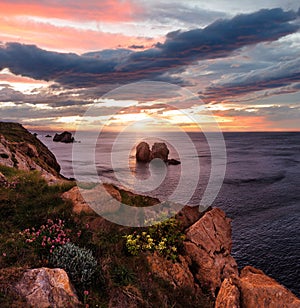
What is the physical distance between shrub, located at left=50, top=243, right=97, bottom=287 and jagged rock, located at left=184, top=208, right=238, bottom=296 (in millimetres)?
5604

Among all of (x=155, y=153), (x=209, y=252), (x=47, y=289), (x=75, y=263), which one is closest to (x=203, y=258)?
(x=209, y=252)

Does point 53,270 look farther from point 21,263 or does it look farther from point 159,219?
point 159,219

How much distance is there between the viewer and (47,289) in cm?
823

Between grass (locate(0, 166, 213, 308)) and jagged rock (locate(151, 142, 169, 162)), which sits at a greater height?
grass (locate(0, 166, 213, 308))

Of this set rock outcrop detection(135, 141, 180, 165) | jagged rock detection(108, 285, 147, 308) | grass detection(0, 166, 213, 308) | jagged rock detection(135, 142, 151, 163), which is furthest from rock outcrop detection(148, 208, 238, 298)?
jagged rock detection(135, 142, 151, 163)

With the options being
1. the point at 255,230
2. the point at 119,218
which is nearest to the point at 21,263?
the point at 119,218

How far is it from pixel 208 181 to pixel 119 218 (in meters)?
45.4

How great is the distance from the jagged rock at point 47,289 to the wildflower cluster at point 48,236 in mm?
1461

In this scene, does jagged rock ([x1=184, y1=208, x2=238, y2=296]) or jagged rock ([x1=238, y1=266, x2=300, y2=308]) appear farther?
jagged rock ([x1=184, y1=208, x2=238, y2=296])

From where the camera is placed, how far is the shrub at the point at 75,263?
9.48 m

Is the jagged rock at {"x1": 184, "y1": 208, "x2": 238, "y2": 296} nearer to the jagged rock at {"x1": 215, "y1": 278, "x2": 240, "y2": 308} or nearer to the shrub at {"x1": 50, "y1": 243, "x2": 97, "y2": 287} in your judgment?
the jagged rock at {"x1": 215, "y1": 278, "x2": 240, "y2": 308}

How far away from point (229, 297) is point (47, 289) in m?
6.69

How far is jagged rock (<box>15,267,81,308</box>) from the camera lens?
796 centimetres

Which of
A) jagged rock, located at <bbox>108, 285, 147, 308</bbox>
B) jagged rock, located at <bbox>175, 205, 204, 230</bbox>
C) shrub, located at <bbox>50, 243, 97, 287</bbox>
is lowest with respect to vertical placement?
jagged rock, located at <bbox>108, 285, 147, 308</bbox>
